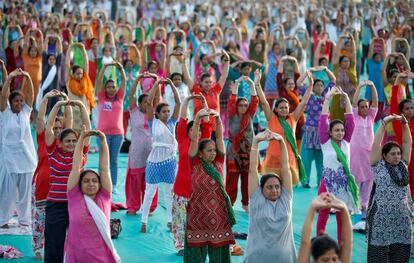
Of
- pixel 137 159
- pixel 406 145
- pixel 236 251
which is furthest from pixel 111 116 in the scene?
pixel 406 145

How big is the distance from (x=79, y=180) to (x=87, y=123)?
1.16m

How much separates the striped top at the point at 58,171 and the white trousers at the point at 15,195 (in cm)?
161

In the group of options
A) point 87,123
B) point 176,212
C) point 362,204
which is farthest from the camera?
point 362,204

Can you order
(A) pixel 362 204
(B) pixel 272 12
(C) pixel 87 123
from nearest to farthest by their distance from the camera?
(C) pixel 87 123 → (A) pixel 362 204 → (B) pixel 272 12

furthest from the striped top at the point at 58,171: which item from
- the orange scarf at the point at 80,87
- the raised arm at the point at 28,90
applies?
the orange scarf at the point at 80,87

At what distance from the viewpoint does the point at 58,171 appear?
6645 millimetres

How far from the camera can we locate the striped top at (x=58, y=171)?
655cm

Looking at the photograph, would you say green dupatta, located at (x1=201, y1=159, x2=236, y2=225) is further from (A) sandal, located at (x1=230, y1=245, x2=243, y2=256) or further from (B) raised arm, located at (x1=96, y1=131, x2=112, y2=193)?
(A) sandal, located at (x1=230, y1=245, x2=243, y2=256)

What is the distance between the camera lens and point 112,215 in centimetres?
904

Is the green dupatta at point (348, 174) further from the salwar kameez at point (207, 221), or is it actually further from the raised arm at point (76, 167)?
the raised arm at point (76, 167)

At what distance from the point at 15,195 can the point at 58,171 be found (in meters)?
1.89

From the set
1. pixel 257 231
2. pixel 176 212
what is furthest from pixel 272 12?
pixel 257 231

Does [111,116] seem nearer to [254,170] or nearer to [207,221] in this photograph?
[207,221]

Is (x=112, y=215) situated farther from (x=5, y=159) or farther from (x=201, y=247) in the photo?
(x=201, y=247)
